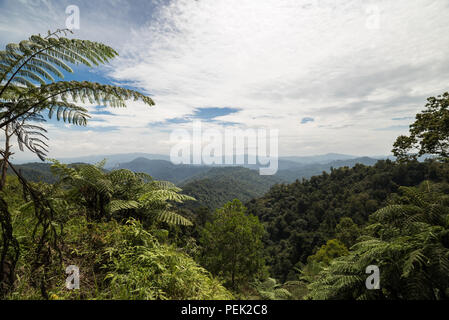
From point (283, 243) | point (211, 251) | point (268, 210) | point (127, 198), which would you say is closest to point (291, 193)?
point (268, 210)

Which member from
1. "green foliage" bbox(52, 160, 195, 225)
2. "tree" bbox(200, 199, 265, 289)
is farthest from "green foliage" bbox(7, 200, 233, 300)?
"tree" bbox(200, 199, 265, 289)

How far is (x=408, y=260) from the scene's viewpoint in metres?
2.38

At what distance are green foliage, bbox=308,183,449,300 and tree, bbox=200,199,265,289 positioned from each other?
4.23 metres

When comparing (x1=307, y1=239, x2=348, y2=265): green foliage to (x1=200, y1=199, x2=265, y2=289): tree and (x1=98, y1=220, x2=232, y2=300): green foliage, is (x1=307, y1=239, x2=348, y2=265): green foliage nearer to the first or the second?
(x1=200, y1=199, x2=265, y2=289): tree

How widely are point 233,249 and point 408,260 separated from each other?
605 cm

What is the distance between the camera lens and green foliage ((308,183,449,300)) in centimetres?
241

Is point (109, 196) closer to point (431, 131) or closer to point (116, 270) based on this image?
point (116, 270)

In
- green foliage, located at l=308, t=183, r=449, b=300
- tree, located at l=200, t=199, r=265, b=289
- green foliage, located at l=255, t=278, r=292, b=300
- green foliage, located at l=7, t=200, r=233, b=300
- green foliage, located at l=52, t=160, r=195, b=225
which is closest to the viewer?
green foliage, located at l=7, t=200, r=233, b=300

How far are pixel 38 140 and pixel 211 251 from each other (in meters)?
6.89

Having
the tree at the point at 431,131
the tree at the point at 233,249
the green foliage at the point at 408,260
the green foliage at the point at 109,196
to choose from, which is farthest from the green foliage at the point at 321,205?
the green foliage at the point at 109,196

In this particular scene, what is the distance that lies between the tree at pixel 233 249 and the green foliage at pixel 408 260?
423cm

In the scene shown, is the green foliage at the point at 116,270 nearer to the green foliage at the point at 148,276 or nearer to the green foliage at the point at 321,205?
the green foliage at the point at 148,276

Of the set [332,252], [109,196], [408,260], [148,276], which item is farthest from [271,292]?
[332,252]

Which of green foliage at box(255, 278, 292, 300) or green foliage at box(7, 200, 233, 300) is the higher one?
green foliage at box(7, 200, 233, 300)
